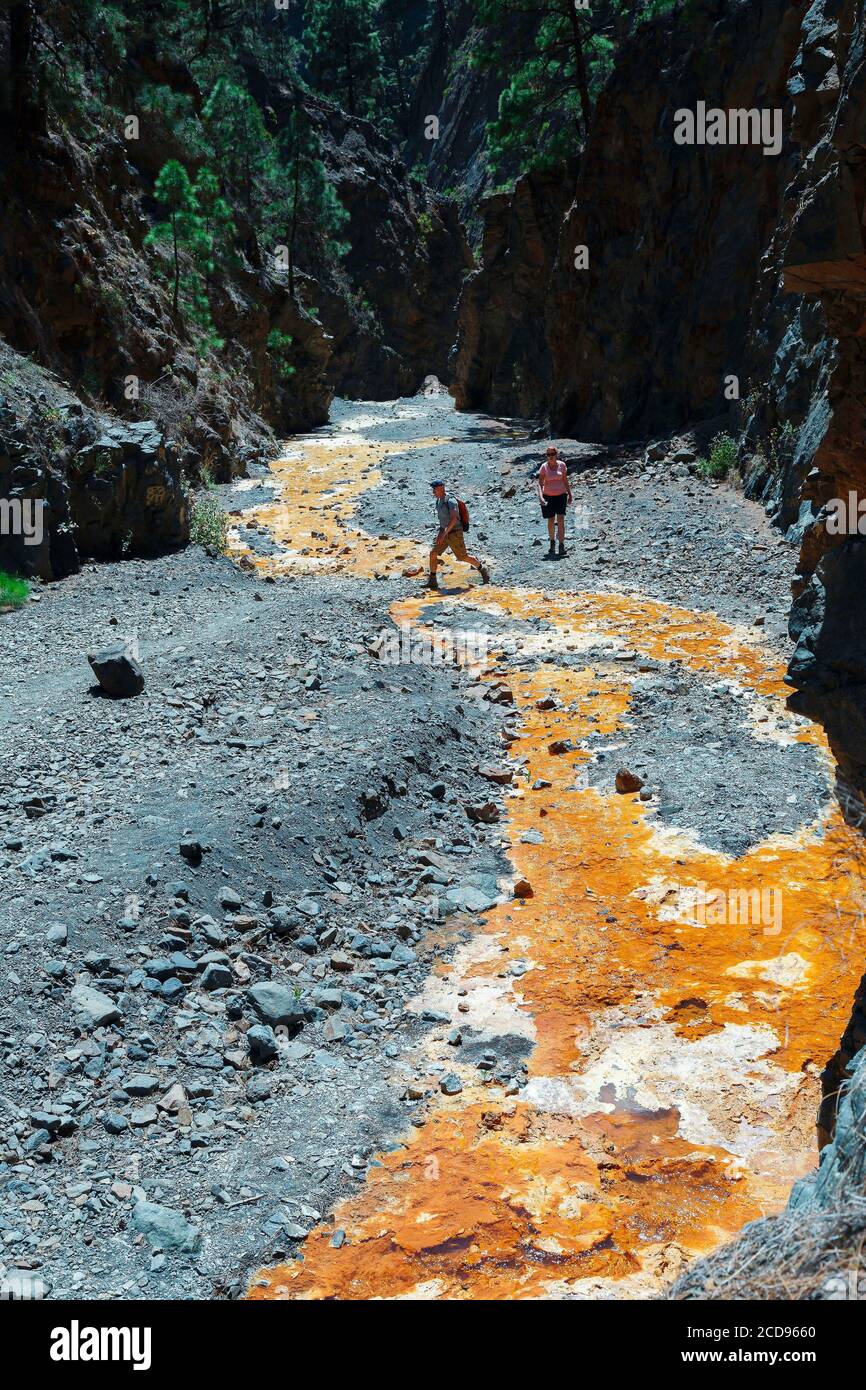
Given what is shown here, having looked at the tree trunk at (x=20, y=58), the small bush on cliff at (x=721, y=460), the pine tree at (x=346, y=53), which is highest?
the pine tree at (x=346, y=53)

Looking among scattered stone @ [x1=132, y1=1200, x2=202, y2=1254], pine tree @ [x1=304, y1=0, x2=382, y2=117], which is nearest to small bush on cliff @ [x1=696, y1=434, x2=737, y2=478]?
scattered stone @ [x1=132, y1=1200, x2=202, y2=1254]

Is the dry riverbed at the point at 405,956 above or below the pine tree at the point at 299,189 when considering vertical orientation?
below

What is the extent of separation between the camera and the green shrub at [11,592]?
13.9 meters

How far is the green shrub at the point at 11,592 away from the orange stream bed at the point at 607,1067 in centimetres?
777

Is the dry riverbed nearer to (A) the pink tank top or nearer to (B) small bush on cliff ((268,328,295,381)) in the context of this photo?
(A) the pink tank top

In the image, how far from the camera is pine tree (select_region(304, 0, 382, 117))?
195 ft

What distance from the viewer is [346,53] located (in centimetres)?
6200

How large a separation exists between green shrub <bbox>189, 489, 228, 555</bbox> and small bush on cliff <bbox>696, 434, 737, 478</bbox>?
9.41m

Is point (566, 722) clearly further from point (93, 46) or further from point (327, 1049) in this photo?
point (93, 46)

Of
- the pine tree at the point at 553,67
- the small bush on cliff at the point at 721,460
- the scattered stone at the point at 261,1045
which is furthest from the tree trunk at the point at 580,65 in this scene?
the scattered stone at the point at 261,1045

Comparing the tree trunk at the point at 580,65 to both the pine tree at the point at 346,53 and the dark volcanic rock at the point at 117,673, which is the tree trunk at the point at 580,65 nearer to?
the dark volcanic rock at the point at 117,673

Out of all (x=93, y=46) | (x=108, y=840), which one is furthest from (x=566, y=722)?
(x=93, y=46)

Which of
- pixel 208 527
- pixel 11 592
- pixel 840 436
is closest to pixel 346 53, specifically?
pixel 208 527

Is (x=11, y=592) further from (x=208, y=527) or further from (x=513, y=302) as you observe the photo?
(x=513, y=302)
